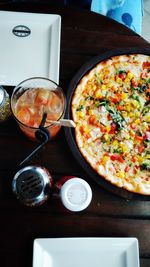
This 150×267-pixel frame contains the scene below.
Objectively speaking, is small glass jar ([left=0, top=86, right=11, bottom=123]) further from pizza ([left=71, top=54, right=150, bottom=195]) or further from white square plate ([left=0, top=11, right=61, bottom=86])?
pizza ([left=71, top=54, right=150, bottom=195])

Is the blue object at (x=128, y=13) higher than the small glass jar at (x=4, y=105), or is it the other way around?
the blue object at (x=128, y=13)

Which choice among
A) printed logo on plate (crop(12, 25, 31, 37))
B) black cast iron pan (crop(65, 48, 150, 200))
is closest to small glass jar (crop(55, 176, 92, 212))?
black cast iron pan (crop(65, 48, 150, 200))

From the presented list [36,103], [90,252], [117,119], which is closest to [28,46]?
[36,103]

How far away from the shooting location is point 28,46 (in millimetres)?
1325

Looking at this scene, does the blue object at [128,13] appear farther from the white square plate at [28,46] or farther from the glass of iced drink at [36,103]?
the glass of iced drink at [36,103]

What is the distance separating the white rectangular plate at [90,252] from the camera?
108cm

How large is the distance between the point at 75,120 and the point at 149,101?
0.31 meters

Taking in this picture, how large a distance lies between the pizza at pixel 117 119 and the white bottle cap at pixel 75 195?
0.40 feet

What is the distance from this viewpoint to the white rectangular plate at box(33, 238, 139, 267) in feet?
3.53

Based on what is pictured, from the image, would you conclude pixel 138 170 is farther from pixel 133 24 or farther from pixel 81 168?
pixel 133 24

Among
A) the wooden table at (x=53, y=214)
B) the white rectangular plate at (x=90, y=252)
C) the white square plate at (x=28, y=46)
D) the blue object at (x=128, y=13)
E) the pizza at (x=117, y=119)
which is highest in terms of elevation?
the blue object at (x=128, y=13)

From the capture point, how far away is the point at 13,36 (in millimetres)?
1332

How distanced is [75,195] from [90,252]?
0.19 m

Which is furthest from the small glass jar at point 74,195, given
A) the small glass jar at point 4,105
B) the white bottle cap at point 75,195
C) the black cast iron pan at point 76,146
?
the small glass jar at point 4,105
